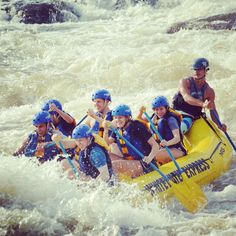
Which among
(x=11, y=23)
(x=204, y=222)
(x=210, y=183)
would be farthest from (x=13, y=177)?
(x=11, y=23)

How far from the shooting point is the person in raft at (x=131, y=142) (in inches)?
253

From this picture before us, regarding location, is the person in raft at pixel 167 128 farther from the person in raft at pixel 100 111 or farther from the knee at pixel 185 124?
the person in raft at pixel 100 111

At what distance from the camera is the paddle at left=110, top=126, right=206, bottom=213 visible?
6164 millimetres

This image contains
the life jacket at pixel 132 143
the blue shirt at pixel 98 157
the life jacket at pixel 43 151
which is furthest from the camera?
the life jacket at pixel 43 151

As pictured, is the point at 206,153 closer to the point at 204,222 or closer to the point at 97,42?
the point at 204,222

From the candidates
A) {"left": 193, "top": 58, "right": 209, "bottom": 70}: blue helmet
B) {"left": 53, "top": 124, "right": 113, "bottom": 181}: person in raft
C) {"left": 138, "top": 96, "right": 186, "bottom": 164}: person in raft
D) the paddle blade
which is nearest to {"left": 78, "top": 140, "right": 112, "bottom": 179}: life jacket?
{"left": 53, "top": 124, "right": 113, "bottom": 181}: person in raft

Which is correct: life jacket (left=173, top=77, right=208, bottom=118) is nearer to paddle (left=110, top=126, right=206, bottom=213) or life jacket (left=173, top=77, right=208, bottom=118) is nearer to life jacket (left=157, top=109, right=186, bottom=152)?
life jacket (left=157, top=109, right=186, bottom=152)

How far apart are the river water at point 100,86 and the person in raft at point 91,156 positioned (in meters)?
0.19

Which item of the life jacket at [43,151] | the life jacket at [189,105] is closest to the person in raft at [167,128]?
the life jacket at [189,105]

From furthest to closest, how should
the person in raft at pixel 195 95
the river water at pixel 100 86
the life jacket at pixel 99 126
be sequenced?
1. the person in raft at pixel 195 95
2. the life jacket at pixel 99 126
3. the river water at pixel 100 86

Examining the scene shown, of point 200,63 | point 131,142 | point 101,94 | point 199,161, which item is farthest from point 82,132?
point 200,63

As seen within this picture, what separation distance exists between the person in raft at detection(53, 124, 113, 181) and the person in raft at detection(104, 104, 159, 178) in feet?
1.32

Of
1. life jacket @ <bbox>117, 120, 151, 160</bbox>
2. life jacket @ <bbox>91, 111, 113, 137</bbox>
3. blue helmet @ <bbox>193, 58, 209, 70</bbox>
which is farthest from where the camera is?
blue helmet @ <bbox>193, 58, 209, 70</bbox>

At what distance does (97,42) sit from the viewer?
16.2m
